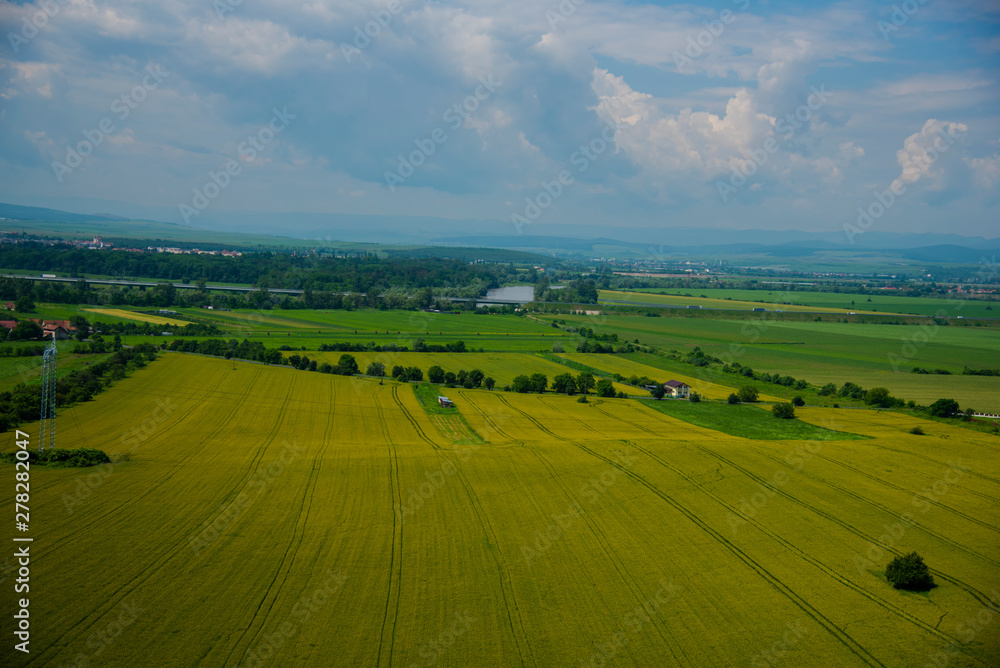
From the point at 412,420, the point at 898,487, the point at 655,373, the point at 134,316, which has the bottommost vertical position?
the point at 412,420

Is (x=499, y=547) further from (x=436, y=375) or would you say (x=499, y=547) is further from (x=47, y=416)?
(x=436, y=375)

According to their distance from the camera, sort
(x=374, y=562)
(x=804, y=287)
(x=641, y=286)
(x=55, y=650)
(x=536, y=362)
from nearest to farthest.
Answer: (x=55, y=650) → (x=374, y=562) → (x=536, y=362) → (x=641, y=286) → (x=804, y=287)

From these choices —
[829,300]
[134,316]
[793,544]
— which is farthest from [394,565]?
[829,300]

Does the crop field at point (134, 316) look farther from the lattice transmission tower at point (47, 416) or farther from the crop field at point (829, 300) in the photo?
the crop field at point (829, 300)

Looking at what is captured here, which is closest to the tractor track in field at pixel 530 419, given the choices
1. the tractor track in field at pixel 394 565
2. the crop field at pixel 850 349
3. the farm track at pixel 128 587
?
the tractor track in field at pixel 394 565

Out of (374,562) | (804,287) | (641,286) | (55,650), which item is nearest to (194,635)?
(55,650)

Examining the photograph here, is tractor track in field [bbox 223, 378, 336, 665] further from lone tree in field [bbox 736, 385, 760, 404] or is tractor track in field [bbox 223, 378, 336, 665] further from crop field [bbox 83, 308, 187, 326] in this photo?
crop field [bbox 83, 308, 187, 326]

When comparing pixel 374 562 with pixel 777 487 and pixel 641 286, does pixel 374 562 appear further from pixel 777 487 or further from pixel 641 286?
pixel 641 286
